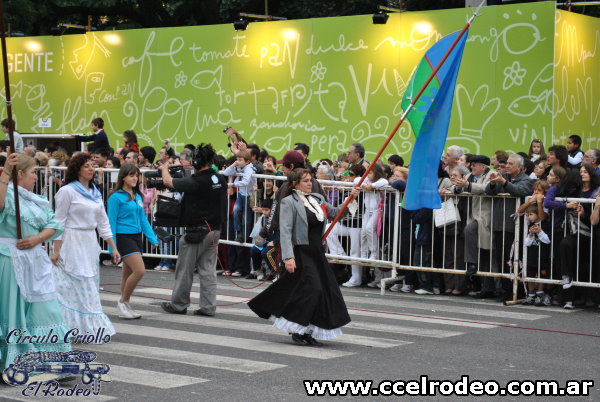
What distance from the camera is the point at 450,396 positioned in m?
8.16

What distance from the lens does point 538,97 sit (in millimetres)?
17578

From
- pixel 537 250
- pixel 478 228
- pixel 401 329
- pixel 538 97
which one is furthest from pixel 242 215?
pixel 401 329

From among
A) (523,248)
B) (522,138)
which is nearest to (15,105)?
(522,138)

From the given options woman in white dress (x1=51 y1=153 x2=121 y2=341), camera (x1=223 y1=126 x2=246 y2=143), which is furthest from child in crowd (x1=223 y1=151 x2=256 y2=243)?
woman in white dress (x1=51 y1=153 x2=121 y2=341)

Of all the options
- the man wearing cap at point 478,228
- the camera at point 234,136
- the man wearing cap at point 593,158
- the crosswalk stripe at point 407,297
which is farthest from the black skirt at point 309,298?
the camera at point 234,136

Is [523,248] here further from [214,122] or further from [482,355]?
[214,122]

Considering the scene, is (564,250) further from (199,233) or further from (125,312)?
(125,312)

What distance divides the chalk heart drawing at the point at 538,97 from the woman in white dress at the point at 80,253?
9.17 meters

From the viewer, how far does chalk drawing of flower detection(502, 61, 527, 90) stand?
17781 millimetres

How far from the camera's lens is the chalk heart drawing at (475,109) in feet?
59.5

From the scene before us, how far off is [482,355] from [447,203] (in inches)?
208

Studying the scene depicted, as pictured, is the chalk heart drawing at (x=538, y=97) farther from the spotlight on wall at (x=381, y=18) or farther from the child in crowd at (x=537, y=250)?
the child in crowd at (x=537, y=250)

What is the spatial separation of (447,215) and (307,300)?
5.09 meters

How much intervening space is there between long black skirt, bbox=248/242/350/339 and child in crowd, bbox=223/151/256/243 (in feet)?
20.7
